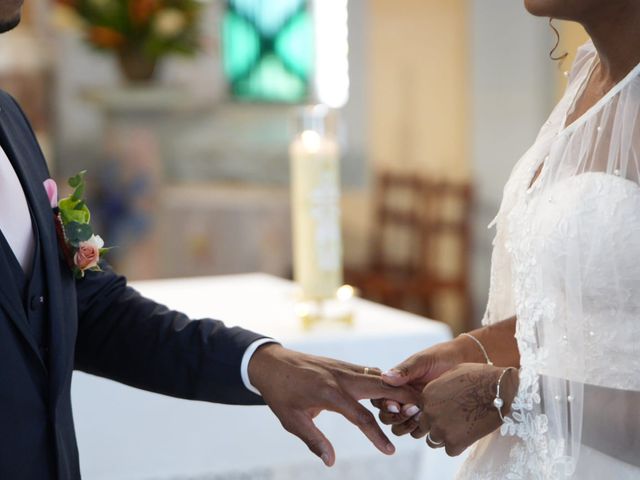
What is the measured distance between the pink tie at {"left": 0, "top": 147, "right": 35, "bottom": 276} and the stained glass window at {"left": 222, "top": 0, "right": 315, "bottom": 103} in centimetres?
573

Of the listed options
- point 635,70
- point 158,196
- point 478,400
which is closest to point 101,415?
point 478,400

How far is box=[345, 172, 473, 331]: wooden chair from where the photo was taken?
710cm

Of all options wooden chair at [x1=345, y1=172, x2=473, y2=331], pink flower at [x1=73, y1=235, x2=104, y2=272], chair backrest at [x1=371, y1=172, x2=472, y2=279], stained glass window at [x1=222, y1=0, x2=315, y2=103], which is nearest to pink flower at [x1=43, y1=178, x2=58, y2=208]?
pink flower at [x1=73, y1=235, x2=104, y2=272]

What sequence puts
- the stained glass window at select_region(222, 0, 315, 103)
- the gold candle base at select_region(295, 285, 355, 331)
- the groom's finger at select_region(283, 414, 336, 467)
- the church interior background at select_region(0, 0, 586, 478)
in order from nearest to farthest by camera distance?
the groom's finger at select_region(283, 414, 336, 467) < the gold candle base at select_region(295, 285, 355, 331) < the church interior background at select_region(0, 0, 586, 478) < the stained glass window at select_region(222, 0, 315, 103)

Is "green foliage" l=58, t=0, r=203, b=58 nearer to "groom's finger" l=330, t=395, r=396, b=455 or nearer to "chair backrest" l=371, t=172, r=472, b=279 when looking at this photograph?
"chair backrest" l=371, t=172, r=472, b=279

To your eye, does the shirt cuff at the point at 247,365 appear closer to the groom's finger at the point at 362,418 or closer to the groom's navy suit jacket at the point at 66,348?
the groom's navy suit jacket at the point at 66,348

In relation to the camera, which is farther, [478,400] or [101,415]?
[101,415]

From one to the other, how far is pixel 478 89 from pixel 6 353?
5.69 metres

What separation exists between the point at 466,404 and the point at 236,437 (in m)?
1.10

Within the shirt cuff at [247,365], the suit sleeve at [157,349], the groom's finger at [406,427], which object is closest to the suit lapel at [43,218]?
the suit sleeve at [157,349]

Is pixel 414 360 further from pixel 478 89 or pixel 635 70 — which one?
pixel 478 89

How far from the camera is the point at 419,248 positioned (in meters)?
7.43

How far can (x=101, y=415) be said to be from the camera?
280 cm

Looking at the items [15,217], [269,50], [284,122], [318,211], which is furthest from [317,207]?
[269,50]
